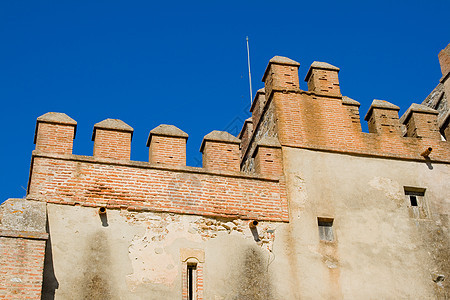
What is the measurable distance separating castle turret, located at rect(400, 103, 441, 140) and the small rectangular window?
2880mm

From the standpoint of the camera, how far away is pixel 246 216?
11281 millimetres

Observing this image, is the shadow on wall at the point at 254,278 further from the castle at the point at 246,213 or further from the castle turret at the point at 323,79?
the castle turret at the point at 323,79

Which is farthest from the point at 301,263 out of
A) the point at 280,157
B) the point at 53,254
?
the point at 53,254

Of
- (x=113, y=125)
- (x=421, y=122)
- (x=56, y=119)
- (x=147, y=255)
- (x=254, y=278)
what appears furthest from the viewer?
(x=421, y=122)

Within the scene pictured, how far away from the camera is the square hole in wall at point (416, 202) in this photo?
12.1m

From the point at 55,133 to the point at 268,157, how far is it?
368cm

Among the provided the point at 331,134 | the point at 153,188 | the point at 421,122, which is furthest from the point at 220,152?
the point at 421,122

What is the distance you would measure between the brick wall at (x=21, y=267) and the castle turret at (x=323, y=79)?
618 cm

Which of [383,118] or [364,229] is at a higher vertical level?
[383,118]

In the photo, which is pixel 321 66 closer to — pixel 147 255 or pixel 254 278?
pixel 254 278

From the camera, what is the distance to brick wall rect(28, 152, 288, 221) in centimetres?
1072

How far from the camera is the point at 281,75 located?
43.5ft

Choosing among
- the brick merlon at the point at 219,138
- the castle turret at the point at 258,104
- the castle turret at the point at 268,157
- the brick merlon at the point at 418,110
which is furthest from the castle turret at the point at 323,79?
the brick merlon at the point at 219,138

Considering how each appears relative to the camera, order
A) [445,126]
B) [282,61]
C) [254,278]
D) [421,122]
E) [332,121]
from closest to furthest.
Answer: [254,278] < [332,121] < [421,122] < [282,61] < [445,126]
